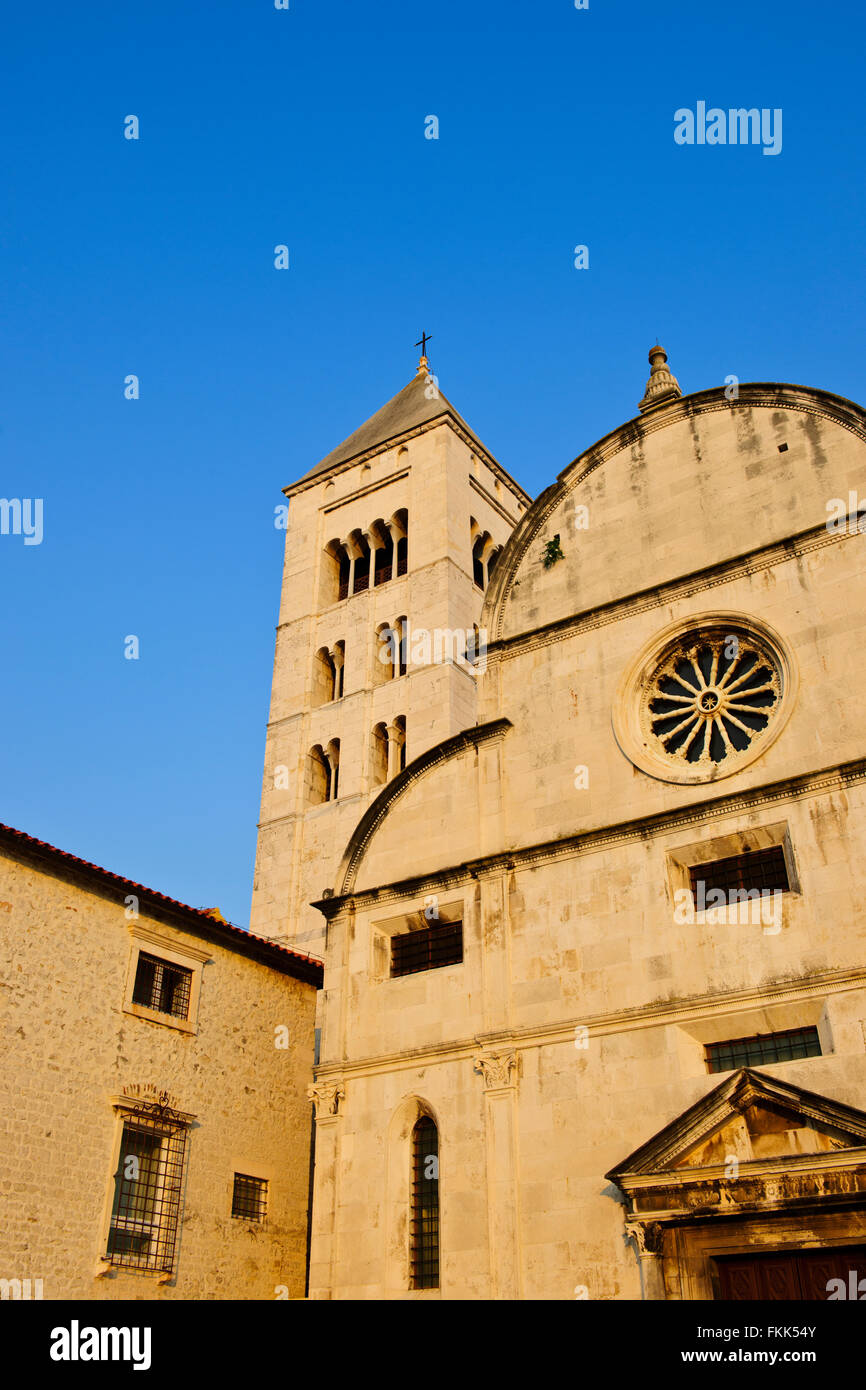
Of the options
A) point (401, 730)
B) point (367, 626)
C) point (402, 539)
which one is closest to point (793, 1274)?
point (401, 730)

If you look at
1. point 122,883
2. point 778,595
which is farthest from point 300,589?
point 778,595

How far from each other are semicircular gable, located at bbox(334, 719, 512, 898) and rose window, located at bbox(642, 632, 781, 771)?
2.72 metres

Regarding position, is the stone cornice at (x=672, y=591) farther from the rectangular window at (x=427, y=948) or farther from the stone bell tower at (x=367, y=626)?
the stone bell tower at (x=367, y=626)

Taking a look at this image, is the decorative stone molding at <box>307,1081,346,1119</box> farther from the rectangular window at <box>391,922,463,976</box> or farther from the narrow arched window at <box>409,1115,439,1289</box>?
the rectangular window at <box>391,922,463,976</box>

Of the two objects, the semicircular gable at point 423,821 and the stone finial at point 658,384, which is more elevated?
the stone finial at point 658,384

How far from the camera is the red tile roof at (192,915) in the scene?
18.2m

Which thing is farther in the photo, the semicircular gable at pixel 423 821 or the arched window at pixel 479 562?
the arched window at pixel 479 562

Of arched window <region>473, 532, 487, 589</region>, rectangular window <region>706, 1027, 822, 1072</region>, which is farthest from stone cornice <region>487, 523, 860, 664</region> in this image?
arched window <region>473, 532, 487, 589</region>

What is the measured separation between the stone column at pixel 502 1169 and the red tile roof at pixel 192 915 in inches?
259

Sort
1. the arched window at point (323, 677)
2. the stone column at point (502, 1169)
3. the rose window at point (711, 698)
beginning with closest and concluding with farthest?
the stone column at point (502, 1169) → the rose window at point (711, 698) → the arched window at point (323, 677)

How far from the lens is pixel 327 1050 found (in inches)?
750

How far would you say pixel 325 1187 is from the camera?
59.0ft

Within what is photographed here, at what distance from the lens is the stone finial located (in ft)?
70.0

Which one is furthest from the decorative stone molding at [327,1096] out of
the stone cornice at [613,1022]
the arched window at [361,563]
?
the arched window at [361,563]
